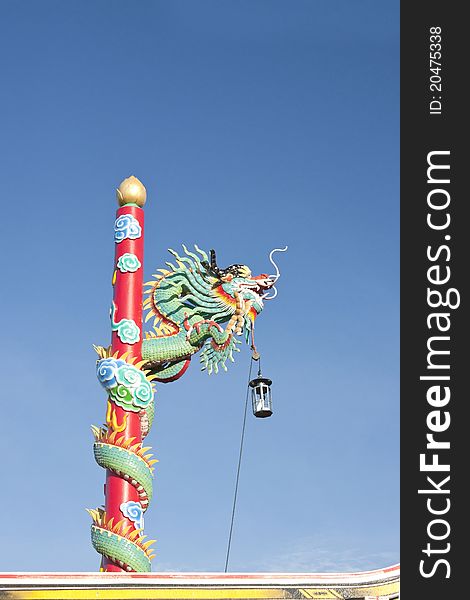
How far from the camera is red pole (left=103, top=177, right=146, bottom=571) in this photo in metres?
15.8

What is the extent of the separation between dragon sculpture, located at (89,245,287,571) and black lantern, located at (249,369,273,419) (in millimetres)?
1349

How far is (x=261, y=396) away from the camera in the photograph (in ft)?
52.4

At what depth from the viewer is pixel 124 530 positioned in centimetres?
1543

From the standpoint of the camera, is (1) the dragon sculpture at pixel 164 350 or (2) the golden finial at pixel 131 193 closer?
(1) the dragon sculpture at pixel 164 350

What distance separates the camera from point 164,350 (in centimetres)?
1700

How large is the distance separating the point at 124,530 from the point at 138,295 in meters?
4.02

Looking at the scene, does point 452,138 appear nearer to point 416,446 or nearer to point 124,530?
point 416,446

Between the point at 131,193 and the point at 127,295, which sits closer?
the point at 127,295

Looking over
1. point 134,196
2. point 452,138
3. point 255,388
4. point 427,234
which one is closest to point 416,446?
point 427,234

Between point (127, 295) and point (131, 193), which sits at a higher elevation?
point (131, 193)

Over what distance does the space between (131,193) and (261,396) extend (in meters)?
4.56

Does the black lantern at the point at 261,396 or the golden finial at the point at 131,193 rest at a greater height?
the golden finial at the point at 131,193

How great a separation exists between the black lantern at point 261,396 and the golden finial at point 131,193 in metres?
4.12

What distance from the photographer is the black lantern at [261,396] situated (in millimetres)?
15930
